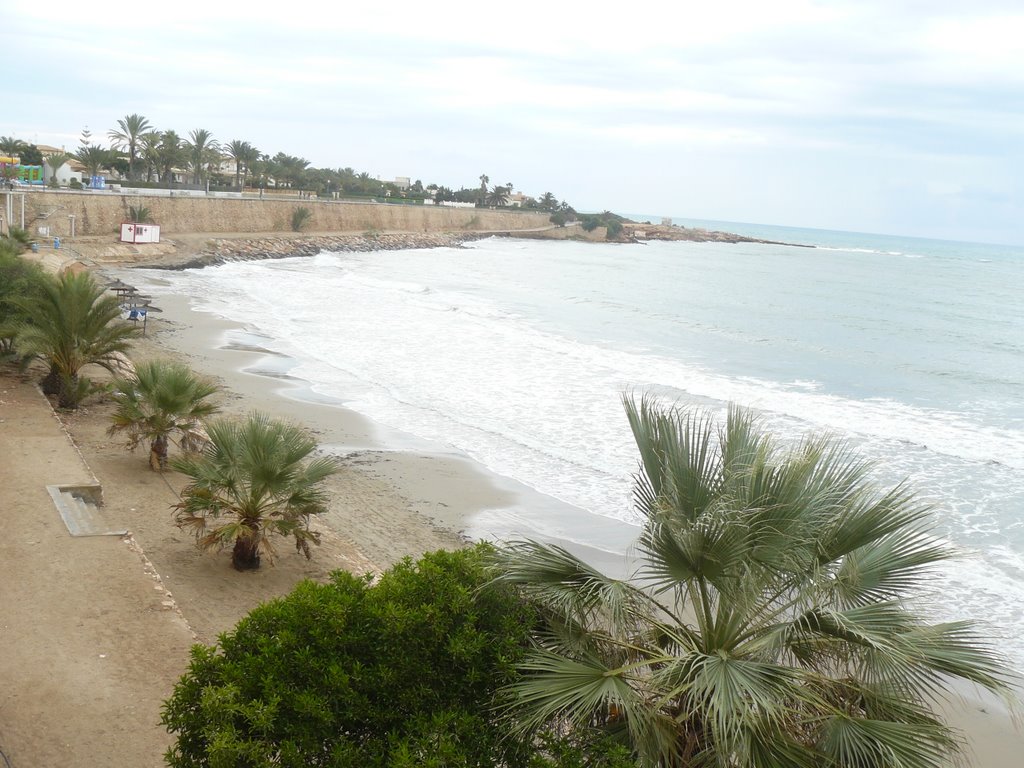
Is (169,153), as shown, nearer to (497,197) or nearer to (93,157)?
(93,157)

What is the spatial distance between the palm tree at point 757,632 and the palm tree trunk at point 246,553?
5.76 meters

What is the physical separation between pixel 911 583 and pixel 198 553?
7.95 metres

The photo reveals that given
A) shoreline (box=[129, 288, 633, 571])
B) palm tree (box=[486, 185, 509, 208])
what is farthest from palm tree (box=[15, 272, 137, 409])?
palm tree (box=[486, 185, 509, 208])

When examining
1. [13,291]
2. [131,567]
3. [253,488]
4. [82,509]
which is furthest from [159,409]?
[13,291]

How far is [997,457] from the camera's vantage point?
61.1 feet

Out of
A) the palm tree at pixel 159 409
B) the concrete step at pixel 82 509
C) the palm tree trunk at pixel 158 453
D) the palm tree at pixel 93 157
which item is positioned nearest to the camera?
the concrete step at pixel 82 509

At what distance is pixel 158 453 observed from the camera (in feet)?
41.4

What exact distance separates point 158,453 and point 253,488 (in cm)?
384

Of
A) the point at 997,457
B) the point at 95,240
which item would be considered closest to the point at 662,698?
the point at 997,457

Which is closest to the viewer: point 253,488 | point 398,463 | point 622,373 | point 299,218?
point 253,488

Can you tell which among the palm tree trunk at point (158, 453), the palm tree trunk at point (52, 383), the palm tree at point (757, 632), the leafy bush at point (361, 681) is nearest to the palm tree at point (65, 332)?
the palm tree trunk at point (52, 383)

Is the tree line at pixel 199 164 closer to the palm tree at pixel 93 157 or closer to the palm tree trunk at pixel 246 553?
the palm tree at pixel 93 157

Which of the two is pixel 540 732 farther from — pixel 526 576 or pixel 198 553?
pixel 198 553

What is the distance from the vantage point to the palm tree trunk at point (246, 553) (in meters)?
9.84
